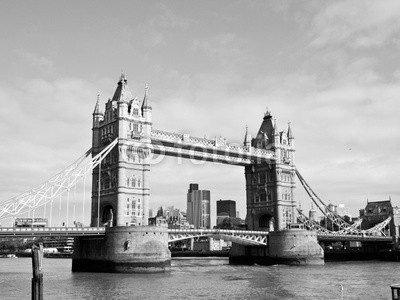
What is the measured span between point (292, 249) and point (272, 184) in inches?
557

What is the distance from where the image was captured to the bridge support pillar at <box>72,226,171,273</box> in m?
66.2

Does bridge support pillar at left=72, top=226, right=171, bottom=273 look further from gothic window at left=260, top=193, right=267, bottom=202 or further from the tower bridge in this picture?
gothic window at left=260, top=193, right=267, bottom=202

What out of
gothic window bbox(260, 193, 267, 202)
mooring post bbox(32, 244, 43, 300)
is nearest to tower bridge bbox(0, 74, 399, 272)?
gothic window bbox(260, 193, 267, 202)

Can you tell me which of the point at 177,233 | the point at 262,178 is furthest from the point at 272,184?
the point at 177,233

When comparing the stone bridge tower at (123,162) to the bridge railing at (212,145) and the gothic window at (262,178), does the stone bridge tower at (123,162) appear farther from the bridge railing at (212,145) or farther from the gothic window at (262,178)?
the gothic window at (262,178)

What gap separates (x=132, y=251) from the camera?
66.4 meters

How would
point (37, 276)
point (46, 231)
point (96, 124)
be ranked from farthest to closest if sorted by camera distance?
point (96, 124), point (46, 231), point (37, 276)

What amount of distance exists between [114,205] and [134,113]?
14.0 metres

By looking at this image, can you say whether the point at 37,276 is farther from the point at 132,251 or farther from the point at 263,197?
the point at 263,197

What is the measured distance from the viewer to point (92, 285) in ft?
170

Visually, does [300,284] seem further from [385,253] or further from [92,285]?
[385,253]

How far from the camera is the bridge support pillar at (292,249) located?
282 ft

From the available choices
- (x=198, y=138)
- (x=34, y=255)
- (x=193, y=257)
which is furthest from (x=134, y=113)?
(x=193, y=257)

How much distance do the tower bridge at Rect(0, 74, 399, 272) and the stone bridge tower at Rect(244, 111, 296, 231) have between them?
0.19m
